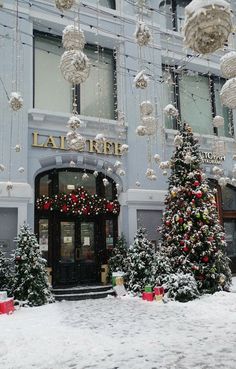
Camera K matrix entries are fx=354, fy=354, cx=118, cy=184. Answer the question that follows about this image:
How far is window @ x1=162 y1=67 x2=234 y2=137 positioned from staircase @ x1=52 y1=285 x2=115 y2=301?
727 centimetres

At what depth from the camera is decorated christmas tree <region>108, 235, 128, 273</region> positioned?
1142cm

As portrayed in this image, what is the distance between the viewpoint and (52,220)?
12.0 m

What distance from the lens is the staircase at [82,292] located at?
34.1ft

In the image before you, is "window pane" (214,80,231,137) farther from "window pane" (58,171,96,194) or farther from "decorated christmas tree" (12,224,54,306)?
"decorated christmas tree" (12,224,54,306)

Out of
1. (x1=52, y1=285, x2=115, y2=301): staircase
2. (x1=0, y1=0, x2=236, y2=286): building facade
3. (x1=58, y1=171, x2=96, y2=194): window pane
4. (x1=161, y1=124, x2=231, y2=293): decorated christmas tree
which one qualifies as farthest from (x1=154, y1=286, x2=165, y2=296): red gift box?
(x1=58, y1=171, x2=96, y2=194): window pane

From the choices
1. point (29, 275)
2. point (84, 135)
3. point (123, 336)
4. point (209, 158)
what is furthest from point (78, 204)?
point (209, 158)

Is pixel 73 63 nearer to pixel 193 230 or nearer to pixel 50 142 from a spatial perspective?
pixel 193 230

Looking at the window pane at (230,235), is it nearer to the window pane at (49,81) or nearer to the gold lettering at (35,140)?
the window pane at (49,81)

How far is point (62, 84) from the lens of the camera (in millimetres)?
12852

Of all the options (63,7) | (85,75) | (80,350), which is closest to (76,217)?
(80,350)

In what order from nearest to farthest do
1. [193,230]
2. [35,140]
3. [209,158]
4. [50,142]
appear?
[193,230]
[35,140]
[50,142]
[209,158]

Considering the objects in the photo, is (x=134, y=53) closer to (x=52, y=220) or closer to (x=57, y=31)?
(x=57, y=31)

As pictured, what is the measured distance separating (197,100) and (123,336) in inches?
470

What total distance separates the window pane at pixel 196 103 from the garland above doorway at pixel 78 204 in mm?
5571
